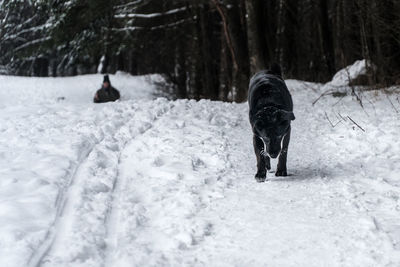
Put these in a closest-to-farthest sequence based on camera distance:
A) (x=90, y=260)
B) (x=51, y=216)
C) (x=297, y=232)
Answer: (x=90, y=260) → (x=297, y=232) → (x=51, y=216)

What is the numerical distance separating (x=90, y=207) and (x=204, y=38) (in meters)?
16.9

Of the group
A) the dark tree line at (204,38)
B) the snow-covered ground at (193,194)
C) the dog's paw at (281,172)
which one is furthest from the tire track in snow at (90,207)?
the dark tree line at (204,38)

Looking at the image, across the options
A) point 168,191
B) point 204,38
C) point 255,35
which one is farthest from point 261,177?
point 204,38

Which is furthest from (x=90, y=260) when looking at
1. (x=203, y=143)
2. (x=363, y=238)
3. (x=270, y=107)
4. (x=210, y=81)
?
(x=210, y=81)

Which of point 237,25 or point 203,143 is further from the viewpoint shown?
point 237,25

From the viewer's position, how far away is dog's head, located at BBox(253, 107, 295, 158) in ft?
21.0

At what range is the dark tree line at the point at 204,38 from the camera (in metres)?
15.6

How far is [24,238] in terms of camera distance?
4883 mm

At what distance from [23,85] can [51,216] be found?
21298 mm

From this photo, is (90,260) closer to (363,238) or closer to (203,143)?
(363,238)

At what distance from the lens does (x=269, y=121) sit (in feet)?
21.1

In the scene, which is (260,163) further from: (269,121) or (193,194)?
(193,194)

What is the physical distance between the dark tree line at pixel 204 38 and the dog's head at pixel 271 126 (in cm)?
758

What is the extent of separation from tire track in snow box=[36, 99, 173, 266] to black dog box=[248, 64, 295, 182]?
200 centimetres
